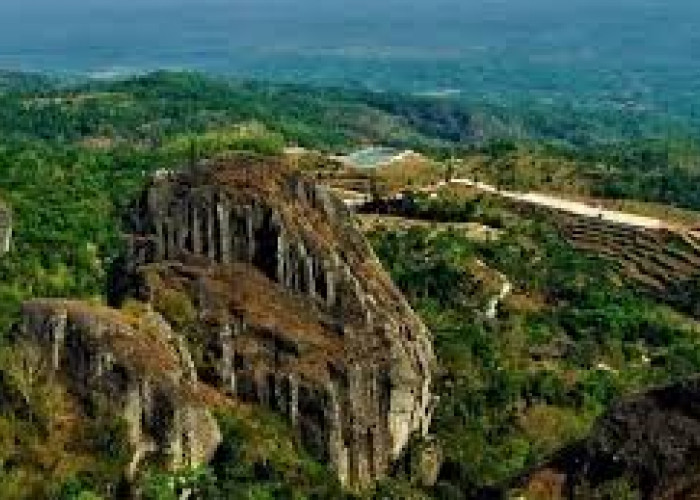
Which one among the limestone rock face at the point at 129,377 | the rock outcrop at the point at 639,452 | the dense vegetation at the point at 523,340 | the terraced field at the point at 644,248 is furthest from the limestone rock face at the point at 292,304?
the terraced field at the point at 644,248

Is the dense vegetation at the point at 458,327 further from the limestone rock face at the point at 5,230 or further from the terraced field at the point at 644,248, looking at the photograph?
the terraced field at the point at 644,248

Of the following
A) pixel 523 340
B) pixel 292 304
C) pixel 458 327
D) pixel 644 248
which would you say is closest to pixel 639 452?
pixel 292 304

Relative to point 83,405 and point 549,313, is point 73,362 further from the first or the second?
point 549,313

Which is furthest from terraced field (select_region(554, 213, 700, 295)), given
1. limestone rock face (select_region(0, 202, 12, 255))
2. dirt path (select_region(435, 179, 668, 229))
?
limestone rock face (select_region(0, 202, 12, 255))

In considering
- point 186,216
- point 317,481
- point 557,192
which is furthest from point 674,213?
point 317,481

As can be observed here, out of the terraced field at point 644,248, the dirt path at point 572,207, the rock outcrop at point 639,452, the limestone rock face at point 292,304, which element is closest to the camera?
the rock outcrop at point 639,452

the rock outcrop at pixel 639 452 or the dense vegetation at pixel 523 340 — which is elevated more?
the rock outcrop at pixel 639 452
